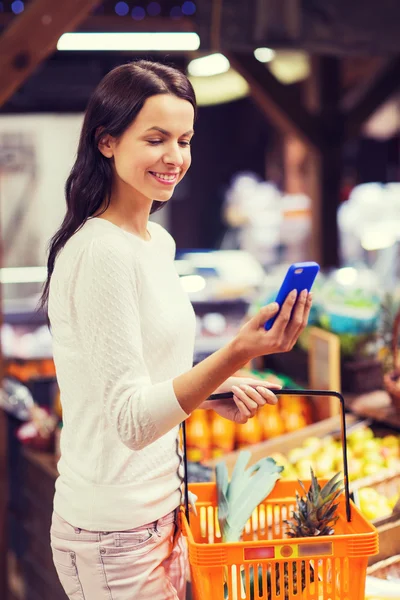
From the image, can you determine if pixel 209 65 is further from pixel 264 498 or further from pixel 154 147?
pixel 264 498

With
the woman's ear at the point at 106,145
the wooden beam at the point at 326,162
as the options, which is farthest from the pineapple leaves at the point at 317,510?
the wooden beam at the point at 326,162

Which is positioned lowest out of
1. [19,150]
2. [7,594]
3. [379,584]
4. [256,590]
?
[7,594]

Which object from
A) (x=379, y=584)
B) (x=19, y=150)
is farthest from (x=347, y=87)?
(x=379, y=584)

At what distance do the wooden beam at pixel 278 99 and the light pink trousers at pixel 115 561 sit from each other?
3.62 metres

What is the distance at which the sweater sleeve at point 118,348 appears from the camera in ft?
4.61

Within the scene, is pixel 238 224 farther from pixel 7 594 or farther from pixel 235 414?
pixel 235 414

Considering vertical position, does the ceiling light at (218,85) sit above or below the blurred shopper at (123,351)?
above

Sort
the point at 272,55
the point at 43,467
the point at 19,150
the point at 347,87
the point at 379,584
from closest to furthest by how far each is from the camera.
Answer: the point at 379,584 → the point at 43,467 → the point at 272,55 → the point at 19,150 → the point at 347,87

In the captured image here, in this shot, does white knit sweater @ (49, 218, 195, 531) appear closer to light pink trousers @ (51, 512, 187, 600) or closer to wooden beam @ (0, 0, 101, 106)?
light pink trousers @ (51, 512, 187, 600)

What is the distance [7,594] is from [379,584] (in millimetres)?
2308

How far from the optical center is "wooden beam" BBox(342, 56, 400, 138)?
529 centimetres

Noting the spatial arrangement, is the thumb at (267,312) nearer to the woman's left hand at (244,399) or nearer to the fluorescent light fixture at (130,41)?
the woman's left hand at (244,399)

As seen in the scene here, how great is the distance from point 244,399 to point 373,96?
4286mm

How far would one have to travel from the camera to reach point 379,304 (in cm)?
370
